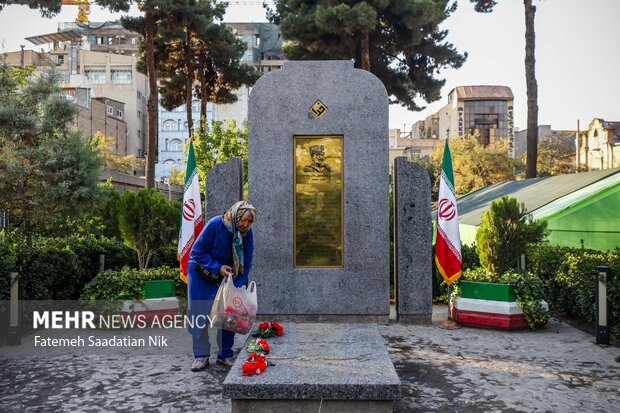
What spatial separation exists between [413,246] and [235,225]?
366cm

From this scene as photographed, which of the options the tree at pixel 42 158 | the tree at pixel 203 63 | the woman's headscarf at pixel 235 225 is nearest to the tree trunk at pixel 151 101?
the tree at pixel 203 63

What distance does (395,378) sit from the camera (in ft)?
14.3

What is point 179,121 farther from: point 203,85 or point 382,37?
point 382,37

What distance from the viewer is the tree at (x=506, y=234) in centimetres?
903

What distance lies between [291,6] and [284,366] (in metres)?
22.6

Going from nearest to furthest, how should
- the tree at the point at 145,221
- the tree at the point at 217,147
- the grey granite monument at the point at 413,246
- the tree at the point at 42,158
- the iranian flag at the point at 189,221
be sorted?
the grey granite monument at the point at 413,246 < the iranian flag at the point at 189,221 < the tree at the point at 145,221 < the tree at the point at 42,158 < the tree at the point at 217,147

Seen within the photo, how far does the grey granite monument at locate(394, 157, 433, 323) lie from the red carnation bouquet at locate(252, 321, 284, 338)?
3.31 metres

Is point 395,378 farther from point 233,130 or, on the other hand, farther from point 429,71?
point 233,130

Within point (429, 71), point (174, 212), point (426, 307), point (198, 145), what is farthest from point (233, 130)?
point (426, 307)

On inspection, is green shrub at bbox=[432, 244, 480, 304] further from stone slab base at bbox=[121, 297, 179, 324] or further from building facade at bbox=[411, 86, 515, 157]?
building facade at bbox=[411, 86, 515, 157]

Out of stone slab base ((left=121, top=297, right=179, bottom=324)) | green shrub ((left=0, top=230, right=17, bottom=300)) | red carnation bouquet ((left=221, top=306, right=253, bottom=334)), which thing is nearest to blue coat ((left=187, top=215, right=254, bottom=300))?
red carnation bouquet ((left=221, top=306, right=253, bottom=334))

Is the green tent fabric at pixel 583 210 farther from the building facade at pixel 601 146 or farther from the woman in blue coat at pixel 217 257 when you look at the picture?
the building facade at pixel 601 146

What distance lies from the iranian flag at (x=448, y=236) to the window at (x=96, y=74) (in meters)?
69.2

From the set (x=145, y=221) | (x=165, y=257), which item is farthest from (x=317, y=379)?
(x=165, y=257)
